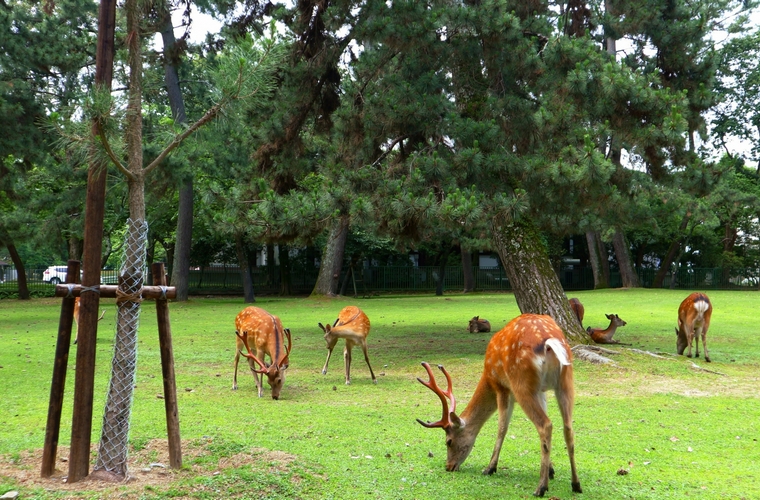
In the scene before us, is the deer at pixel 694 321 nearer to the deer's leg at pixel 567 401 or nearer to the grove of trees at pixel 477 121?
the grove of trees at pixel 477 121

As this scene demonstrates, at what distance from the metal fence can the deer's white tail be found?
27534 mm

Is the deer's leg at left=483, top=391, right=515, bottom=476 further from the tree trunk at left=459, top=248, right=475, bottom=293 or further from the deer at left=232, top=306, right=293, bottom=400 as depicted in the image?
the tree trunk at left=459, top=248, right=475, bottom=293

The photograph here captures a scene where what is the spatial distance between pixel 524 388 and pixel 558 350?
1.30 ft

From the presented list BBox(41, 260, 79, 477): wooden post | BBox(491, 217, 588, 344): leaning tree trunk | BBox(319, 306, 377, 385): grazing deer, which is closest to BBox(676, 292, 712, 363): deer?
BBox(491, 217, 588, 344): leaning tree trunk

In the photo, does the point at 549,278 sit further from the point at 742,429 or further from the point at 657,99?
the point at 742,429

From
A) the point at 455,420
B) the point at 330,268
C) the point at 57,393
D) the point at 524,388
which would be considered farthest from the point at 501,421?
the point at 330,268

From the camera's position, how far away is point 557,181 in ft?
31.1

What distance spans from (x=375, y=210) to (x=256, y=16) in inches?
190

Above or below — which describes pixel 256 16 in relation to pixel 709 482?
above

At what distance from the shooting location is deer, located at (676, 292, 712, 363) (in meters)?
10.8

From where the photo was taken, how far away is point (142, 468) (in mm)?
4863

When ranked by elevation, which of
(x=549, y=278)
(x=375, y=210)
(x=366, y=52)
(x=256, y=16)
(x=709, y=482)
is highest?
(x=256, y=16)

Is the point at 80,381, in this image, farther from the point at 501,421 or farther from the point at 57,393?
the point at 501,421

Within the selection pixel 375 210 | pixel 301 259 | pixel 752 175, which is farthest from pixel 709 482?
pixel 752 175
